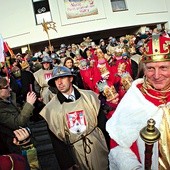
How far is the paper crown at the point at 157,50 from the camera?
2.38 m

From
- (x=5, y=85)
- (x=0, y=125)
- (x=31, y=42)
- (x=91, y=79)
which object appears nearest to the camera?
(x=0, y=125)

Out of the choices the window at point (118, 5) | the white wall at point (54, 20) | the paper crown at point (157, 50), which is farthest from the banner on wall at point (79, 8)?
the paper crown at point (157, 50)

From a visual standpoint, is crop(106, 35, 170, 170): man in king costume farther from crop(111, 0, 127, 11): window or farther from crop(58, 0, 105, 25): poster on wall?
crop(111, 0, 127, 11): window

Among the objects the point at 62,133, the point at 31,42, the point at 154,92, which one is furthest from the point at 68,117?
the point at 31,42

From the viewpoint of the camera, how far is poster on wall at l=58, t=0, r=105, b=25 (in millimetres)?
31172

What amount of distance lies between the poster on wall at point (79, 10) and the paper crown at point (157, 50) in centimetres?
2935

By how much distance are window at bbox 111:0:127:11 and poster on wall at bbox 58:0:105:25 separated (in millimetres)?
1517

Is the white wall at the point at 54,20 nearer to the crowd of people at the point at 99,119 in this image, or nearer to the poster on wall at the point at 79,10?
the poster on wall at the point at 79,10

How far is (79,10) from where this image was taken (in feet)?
104

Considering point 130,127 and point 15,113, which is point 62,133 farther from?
point 130,127

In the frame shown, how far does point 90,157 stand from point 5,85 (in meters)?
1.59

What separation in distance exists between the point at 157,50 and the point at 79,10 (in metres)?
30.3

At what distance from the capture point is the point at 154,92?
247 centimetres

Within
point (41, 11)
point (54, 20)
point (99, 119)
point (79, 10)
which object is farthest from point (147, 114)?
point (41, 11)
